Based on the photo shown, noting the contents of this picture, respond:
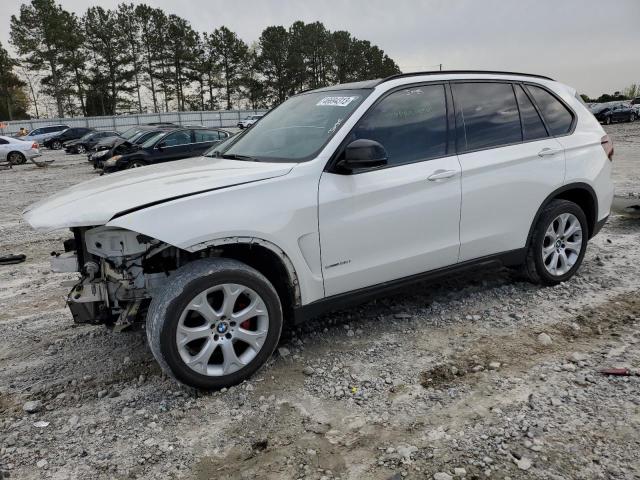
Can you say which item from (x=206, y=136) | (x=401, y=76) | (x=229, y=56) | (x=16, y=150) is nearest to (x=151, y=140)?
(x=206, y=136)

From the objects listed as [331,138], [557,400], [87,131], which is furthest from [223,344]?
[87,131]

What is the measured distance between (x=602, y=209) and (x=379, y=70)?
257 feet

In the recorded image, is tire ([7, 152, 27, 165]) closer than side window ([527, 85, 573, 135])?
No

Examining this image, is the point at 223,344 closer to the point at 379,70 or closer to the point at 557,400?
the point at 557,400

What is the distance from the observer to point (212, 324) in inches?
117

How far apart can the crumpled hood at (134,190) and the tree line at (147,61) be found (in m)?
53.4

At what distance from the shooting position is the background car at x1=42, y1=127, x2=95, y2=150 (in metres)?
34.6

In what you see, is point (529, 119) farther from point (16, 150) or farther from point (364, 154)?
point (16, 150)

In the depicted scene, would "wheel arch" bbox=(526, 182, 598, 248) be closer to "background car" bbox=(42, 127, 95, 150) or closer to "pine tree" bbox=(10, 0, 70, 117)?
"background car" bbox=(42, 127, 95, 150)

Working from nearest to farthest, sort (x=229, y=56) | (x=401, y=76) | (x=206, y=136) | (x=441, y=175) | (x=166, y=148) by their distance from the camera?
(x=441, y=175) → (x=401, y=76) → (x=166, y=148) → (x=206, y=136) → (x=229, y=56)

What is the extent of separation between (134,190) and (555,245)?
3515 millimetres

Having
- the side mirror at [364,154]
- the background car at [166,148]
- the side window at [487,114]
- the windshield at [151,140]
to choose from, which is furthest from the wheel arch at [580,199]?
the windshield at [151,140]

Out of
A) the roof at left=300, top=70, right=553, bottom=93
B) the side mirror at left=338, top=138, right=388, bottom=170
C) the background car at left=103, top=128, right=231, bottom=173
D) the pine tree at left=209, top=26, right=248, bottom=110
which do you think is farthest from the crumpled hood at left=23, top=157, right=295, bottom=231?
the pine tree at left=209, top=26, right=248, bottom=110

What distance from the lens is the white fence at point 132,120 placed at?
44250mm
